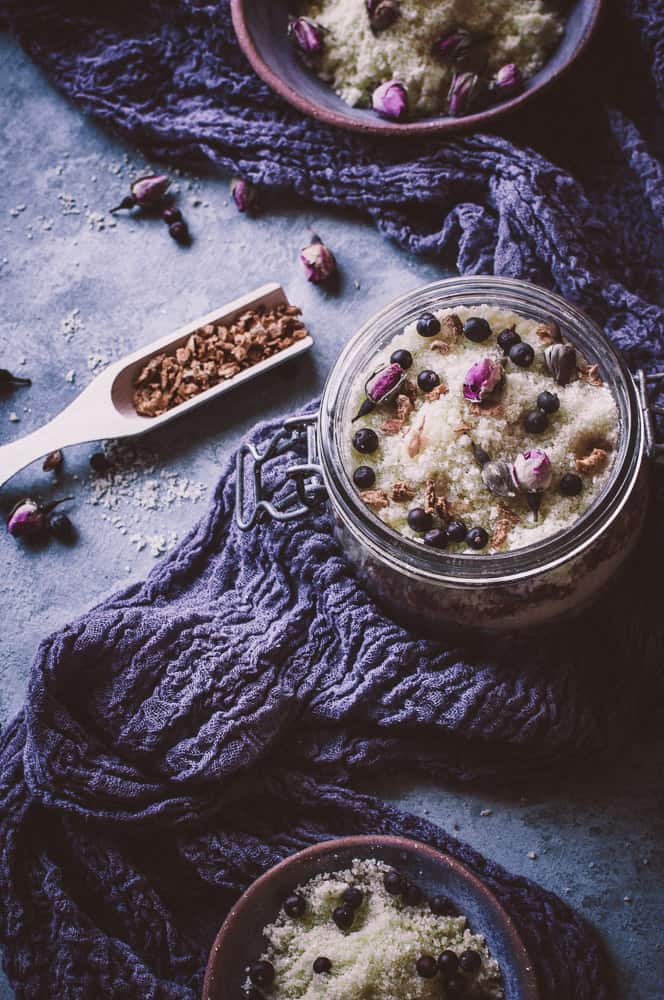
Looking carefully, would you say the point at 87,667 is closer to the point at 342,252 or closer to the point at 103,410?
the point at 103,410

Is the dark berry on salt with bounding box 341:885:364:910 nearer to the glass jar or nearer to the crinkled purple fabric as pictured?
the crinkled purple fabric

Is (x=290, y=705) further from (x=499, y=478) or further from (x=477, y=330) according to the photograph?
(x=477, y=330)

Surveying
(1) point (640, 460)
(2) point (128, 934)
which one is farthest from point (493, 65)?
(2) point (128, 934)

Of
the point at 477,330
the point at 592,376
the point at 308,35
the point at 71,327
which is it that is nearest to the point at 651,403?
the point at 592,376

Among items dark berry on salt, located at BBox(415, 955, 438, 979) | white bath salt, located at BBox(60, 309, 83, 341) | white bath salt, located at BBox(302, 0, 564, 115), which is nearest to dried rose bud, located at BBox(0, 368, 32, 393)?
white bath salt, located at BBox(60, 309, 83, 341)

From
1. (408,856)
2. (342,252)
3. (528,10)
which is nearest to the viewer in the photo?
(408,856)

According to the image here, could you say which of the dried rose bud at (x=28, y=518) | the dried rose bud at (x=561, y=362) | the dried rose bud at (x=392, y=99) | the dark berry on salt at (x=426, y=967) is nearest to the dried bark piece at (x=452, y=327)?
the dried rose bud at (x=561, y=362)
